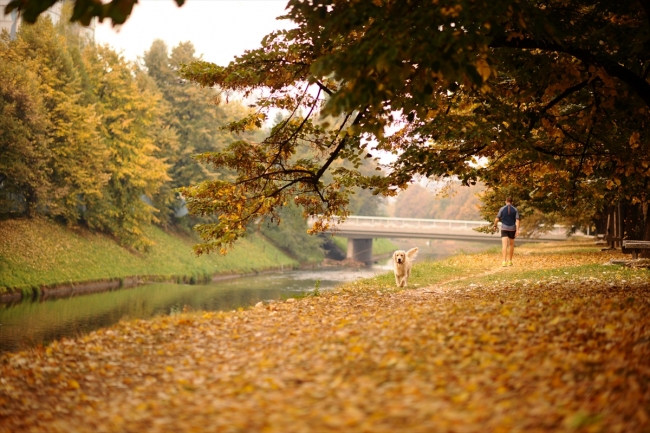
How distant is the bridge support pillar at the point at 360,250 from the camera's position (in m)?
60.3

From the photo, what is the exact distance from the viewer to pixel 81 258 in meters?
31.5

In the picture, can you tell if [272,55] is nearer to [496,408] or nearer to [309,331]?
[309,331]

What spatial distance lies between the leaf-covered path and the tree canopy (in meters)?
2.68

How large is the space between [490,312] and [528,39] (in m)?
4.68

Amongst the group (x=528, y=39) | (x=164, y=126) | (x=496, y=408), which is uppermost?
(x=164, y=126)

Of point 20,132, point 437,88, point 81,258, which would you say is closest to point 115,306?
point 81,258

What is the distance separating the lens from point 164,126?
4500cm

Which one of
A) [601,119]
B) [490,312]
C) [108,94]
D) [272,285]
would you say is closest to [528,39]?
[601,119]

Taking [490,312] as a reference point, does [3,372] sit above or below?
below

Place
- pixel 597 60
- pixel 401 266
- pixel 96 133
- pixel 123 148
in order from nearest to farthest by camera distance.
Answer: pixel 597 60 → pixel 401 266 → pixel 96 133 → pixel 123 148

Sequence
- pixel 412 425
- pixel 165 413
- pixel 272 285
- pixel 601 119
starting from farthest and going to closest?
pixel 272 285 < pixel 601 119 < pixel 165 413 < pixel 412 425

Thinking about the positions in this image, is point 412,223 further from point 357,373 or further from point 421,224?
point 357,373

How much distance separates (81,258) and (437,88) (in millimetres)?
25717

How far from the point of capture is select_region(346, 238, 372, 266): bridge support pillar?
198 feet
